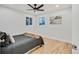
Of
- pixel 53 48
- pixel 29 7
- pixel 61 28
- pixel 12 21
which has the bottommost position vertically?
pixel 53 48

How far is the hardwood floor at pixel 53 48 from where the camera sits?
1.82 m

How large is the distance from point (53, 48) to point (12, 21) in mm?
824

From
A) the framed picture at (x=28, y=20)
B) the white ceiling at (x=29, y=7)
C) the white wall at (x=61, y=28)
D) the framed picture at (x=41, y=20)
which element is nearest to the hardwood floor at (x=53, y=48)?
the white wall at (x=61, y=28)

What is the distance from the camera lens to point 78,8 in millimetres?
1807

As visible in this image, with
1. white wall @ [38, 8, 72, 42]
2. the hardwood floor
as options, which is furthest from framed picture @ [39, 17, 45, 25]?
the hardwood floor

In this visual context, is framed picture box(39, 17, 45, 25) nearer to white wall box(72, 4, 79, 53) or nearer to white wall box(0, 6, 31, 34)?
white wall box(0, 6, 31, 34)

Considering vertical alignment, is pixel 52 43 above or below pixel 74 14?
below

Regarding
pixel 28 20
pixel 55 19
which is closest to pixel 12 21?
pixel 28 20

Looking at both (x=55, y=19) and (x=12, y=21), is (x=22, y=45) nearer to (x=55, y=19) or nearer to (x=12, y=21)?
(x=12, y=21)

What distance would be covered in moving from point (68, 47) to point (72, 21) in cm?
44

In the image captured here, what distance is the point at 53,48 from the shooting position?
1.86m

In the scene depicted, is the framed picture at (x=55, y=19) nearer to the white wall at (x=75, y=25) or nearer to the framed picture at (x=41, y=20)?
the framed picture at (x=41, y=20)
